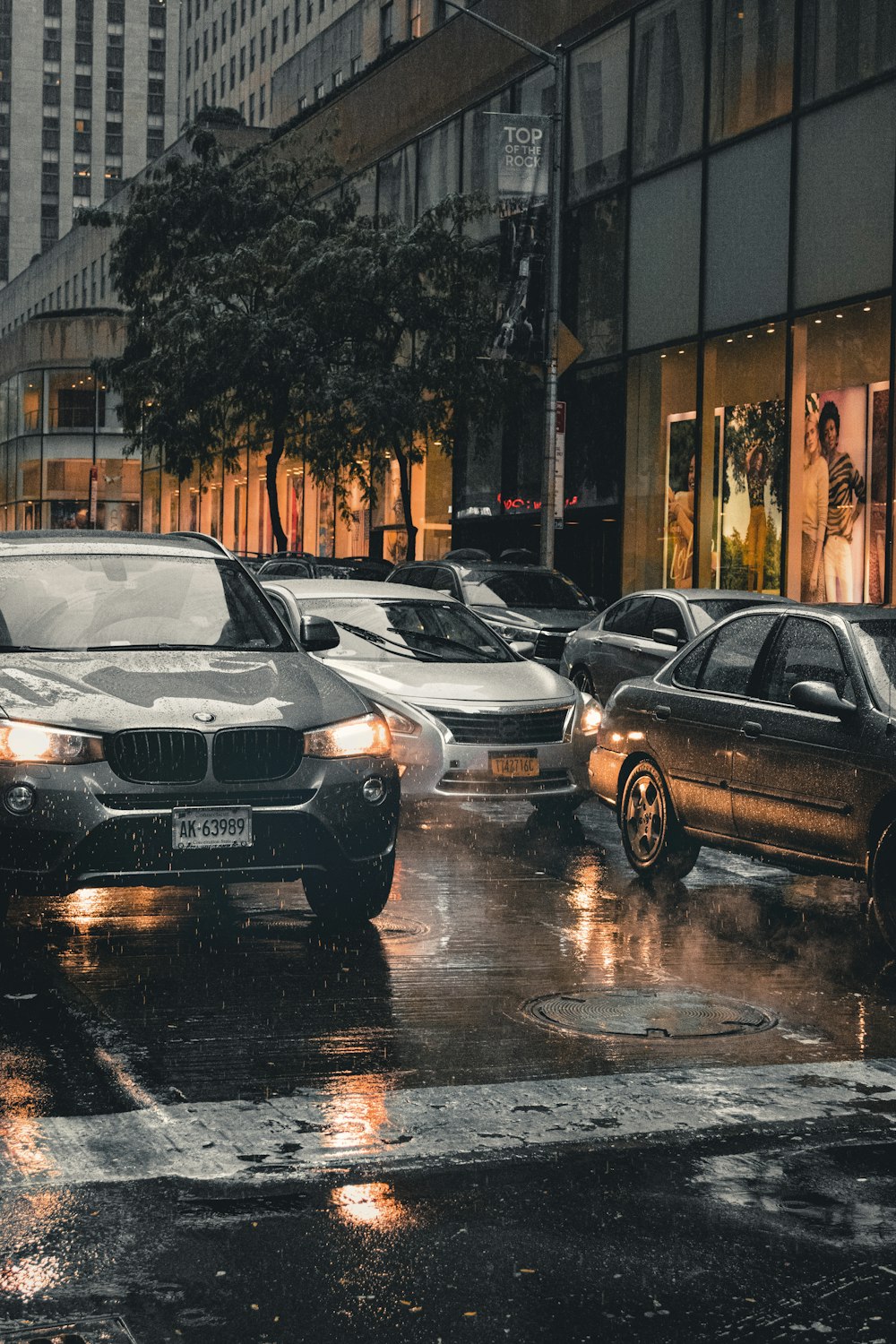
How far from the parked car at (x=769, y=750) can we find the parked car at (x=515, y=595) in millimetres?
10462

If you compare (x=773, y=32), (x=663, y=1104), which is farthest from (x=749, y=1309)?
(x=773, y=32)

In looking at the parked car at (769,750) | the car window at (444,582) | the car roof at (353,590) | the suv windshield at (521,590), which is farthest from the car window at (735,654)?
the car window at (444,582)

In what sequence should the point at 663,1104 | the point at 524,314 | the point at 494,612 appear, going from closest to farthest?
the point at 663,1104 → the point at 494,612 → the point at 524,314

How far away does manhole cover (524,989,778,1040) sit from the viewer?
658 centimetres

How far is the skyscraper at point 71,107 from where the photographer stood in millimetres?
161000

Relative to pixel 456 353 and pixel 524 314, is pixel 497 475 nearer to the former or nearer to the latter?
pixel 456 353

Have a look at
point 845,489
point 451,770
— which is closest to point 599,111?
point 845,489

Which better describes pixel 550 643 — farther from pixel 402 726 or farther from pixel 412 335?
pixel 412 335

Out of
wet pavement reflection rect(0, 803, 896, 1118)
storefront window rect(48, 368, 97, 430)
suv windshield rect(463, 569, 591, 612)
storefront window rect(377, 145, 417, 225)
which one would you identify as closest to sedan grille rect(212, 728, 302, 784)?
wet pavement reflection rect(0, 803, 896, 1118)

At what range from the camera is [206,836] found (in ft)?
24.4

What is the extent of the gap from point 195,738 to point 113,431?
88084 millimetres

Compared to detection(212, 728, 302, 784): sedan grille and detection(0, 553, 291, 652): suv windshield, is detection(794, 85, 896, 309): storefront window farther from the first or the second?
detection(212, 728, 302, 784): sedan grille

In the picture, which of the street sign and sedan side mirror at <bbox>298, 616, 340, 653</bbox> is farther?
the street sign

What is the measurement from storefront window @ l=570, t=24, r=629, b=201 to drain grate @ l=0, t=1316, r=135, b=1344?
1098 inches
